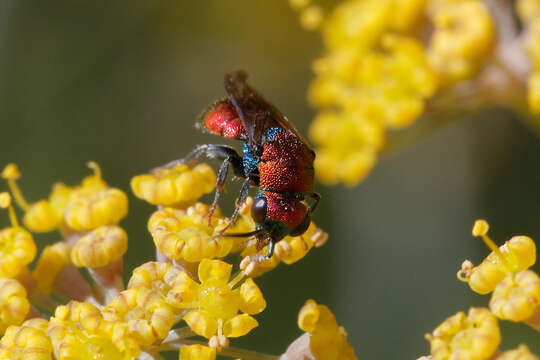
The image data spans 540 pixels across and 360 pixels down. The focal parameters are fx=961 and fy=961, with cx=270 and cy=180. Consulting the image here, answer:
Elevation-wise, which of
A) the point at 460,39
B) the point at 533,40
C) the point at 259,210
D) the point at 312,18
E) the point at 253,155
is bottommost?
the point at 259,210

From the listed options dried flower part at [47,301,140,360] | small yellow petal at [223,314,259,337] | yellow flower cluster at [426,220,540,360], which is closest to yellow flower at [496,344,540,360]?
yellow flower cluster at [426,220,540,360]

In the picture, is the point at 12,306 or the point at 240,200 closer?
the point at 12,306

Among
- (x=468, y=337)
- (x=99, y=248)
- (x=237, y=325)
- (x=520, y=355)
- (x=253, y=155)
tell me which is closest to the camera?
(x=520, y=355)

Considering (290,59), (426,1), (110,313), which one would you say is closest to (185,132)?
(290,59)

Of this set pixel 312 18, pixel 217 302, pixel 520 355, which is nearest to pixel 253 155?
pixel 217 302

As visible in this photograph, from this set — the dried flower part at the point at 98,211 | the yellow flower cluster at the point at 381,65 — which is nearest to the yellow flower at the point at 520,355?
the dried flower part at the point at 98,211

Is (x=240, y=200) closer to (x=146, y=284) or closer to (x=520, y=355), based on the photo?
(x=146, y=284)
